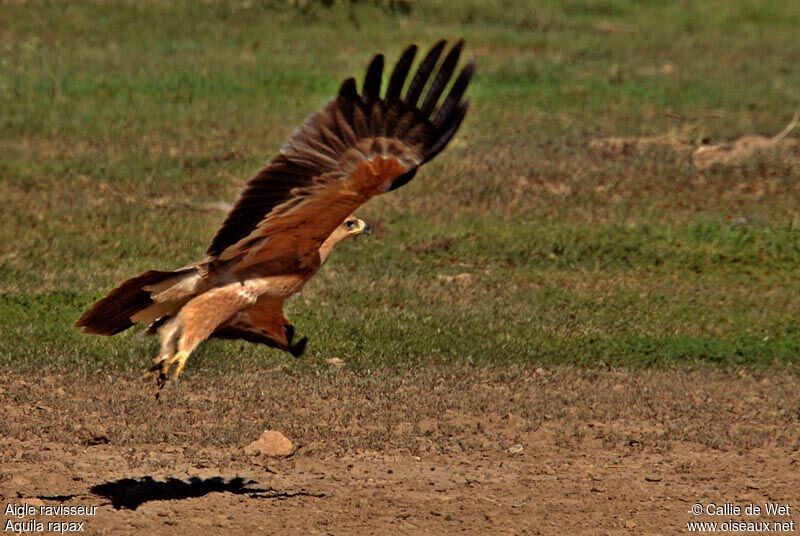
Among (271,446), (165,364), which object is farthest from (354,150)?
(271,446)

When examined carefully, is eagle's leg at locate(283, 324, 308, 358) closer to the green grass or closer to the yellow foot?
the yellow foot

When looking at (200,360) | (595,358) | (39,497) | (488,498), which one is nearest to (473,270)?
(595,358)

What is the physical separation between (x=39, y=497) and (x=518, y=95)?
391 inches

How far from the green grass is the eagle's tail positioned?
4.98 feet

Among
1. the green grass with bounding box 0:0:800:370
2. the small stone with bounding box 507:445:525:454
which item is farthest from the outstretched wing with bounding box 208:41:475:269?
the green grass with bounding box 0:0:800:370

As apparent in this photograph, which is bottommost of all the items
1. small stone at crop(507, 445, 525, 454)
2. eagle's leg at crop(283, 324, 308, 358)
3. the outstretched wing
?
small stone at crop(507, 445, 525, 454)

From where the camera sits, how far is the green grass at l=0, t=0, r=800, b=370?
9.91m

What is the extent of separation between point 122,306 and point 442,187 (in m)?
6.13

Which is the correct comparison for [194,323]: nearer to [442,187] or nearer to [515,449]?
[515,449]

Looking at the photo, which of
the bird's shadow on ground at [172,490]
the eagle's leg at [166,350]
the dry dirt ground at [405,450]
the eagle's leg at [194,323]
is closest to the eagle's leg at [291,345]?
the eagle's leg at [194,323]

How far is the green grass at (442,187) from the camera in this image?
9.91m

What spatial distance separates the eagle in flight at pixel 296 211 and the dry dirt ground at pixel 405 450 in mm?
572

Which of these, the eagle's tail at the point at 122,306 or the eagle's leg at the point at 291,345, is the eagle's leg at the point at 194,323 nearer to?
the eagle's tail at the point at 122,306

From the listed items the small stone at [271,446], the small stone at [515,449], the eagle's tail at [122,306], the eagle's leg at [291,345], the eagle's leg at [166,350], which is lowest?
the small stone at [515,449]
